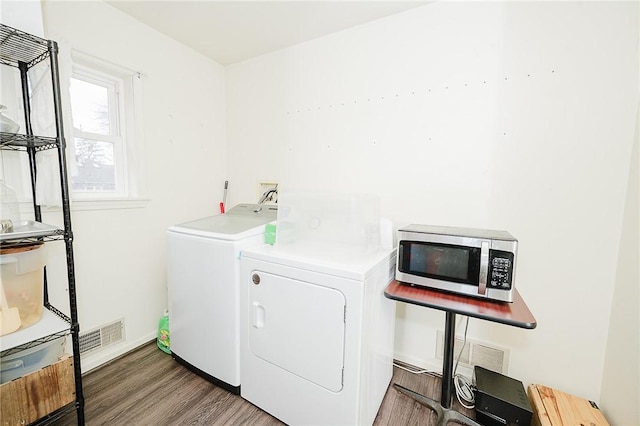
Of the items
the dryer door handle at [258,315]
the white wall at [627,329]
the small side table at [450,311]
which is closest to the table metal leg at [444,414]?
the small side table at [450,311]

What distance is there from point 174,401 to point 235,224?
1100mm

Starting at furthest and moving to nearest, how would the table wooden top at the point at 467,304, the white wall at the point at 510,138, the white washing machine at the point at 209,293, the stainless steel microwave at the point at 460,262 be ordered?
the white washing machine at the point at 209,293
the white wall at the point at 510,138
the stainless steel microwave at the point at 460,262
the table wooden top at the point at 467,304

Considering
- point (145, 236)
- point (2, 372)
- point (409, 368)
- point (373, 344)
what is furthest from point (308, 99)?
point (2, 372)

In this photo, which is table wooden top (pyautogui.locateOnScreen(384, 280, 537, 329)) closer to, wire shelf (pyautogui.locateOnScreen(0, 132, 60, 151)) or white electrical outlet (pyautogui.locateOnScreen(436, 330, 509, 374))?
white electrical outlet (pyautogui.locateOnScreen(436, 330, 509, 374))

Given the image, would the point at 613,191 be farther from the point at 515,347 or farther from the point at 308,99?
the point at 308,99

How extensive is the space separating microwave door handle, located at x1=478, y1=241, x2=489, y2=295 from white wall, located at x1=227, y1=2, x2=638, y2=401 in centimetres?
52

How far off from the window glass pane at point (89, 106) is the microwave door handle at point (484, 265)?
8.33ft

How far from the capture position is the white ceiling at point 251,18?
182cm

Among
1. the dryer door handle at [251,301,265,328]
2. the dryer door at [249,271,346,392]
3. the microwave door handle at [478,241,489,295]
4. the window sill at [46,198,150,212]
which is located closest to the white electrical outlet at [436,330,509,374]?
the microwave door handle at [478,241,489,295]

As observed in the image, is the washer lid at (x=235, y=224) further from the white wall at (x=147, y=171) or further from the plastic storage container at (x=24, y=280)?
the plastic storage container at (x=24, y=280)

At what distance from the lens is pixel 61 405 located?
4.40 feet

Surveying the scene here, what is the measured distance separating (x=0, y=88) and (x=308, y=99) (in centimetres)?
180

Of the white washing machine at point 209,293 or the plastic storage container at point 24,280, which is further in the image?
the white washing machine at point 209,293

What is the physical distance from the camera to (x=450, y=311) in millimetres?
1213
